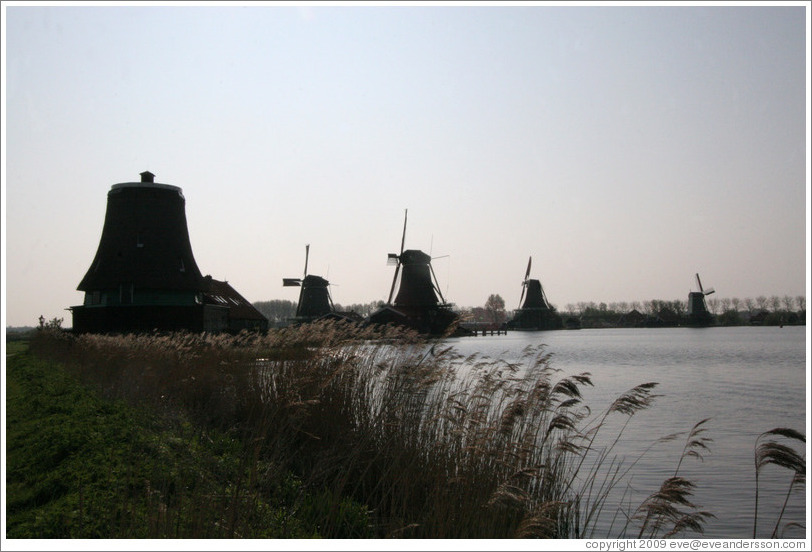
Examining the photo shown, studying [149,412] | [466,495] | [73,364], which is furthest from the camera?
[73,364]

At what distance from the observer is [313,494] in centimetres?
571

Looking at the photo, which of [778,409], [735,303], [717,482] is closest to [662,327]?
[735,303]

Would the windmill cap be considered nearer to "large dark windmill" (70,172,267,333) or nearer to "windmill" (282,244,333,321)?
"large dark windmill" (70,172,267,333)

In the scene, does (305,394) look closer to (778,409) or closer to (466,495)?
(466,495)

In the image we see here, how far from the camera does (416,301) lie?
56469 millimetres

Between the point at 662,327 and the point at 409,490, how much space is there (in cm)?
12468

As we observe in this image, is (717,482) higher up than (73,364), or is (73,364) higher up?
(73,364)

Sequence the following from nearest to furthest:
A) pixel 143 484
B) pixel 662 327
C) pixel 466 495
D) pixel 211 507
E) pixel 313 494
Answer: pixel 211 507
pixel 466 495
pixel 143 484
pixel 313 494
pixel 662 327

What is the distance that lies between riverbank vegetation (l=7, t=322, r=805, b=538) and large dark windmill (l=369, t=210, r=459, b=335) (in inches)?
1809

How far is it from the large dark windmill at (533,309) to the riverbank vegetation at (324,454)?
8577cm

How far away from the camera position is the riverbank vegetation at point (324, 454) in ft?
14.3

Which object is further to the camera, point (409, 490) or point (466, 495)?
point (409, 490)

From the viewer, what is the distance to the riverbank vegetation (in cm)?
436

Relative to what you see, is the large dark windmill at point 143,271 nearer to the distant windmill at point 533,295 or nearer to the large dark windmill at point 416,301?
the large dark windmill at point 416,301
